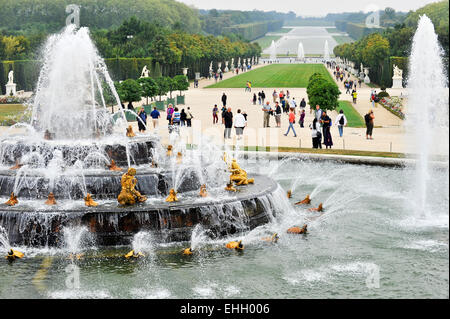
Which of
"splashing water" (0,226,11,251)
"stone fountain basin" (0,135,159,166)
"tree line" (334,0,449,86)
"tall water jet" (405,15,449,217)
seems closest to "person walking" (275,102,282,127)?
"tall water jet" (405,15,449,217)

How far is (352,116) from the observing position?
1479 inches

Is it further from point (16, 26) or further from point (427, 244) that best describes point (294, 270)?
point (16, 26)

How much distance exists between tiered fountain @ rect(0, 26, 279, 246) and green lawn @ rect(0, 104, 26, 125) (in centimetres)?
1486

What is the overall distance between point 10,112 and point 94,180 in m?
26.4

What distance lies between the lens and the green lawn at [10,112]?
115ft

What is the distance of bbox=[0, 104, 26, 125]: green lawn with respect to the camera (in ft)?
115

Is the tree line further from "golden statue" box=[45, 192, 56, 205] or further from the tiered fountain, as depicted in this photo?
"golden statue" box=[45, 192, 56, 205]

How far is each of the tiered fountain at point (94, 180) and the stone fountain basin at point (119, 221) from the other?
2cm

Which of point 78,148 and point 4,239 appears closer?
point 4,239

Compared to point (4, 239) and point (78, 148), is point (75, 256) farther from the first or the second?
point (78, 148)

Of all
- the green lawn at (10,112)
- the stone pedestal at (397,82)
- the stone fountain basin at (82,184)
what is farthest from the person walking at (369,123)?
the stone pedestal at (397,82)

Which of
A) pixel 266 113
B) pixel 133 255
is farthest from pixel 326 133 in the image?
pixel 133 255

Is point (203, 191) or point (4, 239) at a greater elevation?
point (203, 191)

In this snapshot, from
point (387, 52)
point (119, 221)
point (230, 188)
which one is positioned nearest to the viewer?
point (119, 221)
